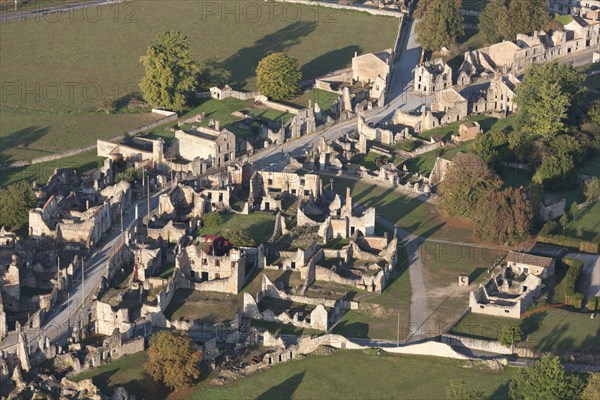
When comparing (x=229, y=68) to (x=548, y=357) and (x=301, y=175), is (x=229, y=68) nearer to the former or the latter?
(x=301, y=175)

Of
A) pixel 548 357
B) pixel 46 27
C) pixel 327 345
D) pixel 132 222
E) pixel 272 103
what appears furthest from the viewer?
pixel 46 27

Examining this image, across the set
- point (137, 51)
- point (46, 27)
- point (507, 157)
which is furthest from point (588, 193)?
point (46, 27)

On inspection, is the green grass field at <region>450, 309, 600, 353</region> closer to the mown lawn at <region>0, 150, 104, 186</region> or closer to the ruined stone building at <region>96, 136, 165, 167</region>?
the ruined stone building at <region>96, 136, 165, 167</region>

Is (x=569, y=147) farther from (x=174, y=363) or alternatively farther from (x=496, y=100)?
(x=174, y=363)

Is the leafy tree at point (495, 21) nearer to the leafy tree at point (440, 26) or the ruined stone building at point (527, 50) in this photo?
the ruined stone building at point (527, 50)

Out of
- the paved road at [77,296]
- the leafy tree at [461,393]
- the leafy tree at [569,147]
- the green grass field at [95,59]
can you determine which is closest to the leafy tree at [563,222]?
the leafy tree at [569,147]

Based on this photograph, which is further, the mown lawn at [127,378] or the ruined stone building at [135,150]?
the ruined stone building at [135,150]
